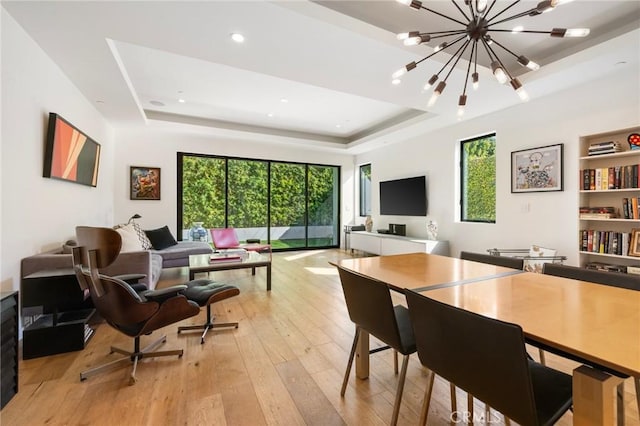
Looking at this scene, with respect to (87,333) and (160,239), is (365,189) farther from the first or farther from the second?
(87,333)

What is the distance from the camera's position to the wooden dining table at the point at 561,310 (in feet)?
2.82

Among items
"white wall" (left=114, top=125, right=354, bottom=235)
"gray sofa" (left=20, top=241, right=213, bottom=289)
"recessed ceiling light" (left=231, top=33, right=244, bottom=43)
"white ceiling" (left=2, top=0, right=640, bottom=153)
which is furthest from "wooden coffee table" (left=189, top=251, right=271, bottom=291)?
"white wall" (left=114, top=125, right=354, bottom=235)

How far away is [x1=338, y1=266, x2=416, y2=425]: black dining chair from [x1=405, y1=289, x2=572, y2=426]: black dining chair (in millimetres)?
178

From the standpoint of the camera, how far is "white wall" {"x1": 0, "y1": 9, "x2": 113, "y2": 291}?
2.18 meters

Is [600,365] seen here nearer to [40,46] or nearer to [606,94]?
[606,94]

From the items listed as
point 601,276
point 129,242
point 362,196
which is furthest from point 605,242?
point 129,242

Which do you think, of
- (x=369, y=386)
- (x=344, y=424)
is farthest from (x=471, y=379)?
(x=369, y=386)

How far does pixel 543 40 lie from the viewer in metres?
2.93

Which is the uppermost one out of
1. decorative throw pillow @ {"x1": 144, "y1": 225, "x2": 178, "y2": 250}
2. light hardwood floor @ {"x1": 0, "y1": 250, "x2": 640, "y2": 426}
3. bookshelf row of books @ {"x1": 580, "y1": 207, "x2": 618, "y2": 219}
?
bookshelf row of books @ {"x1": 580, "y1": 207, "x2": 618, "y2": 219}

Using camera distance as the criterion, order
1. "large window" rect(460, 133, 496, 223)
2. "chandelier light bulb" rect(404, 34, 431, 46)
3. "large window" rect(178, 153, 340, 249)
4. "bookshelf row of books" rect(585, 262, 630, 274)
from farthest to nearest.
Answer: "large window" rect(178, 153, 340, 249)
"large window" rect(460, 133, 496, 223)
"bookshelf row of books" rect(585, 262, 630, 274)
"chandelier light bulb" rect(404, 34, 431, 46)

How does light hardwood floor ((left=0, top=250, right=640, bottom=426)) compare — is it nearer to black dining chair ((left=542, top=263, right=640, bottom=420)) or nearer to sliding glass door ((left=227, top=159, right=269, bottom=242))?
black dining chair ((left=542, top=263, right=640, bottom=420))

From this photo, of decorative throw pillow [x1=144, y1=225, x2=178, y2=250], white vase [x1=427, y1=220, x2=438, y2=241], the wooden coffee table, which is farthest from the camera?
white vase [x1=427, y1=220, x2=438, y2=241]

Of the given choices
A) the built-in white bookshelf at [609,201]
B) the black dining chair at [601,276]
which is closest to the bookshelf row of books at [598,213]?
the built-in white bookshelf at [609,201]

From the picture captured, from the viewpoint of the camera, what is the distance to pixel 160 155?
19.3 feet
